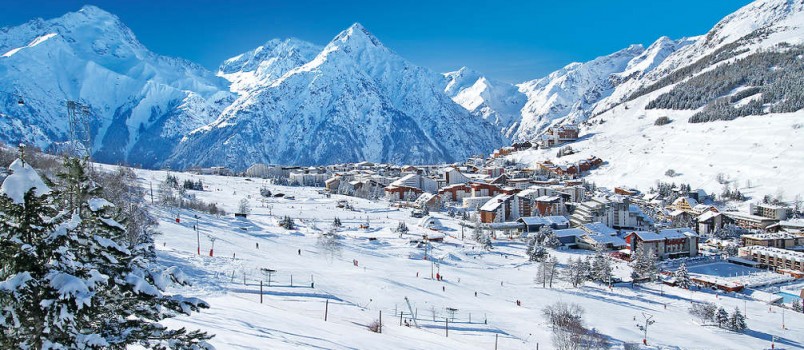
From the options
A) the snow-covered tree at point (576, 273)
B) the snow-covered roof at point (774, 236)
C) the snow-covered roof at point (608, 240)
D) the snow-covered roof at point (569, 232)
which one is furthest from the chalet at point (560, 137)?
the snow-covered tree at point (576, 273)

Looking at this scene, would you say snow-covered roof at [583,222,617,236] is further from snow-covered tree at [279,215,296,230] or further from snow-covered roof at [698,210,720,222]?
snow-covered tree at [279,215,296,230]

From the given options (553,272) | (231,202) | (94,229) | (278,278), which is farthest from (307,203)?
(94,229)

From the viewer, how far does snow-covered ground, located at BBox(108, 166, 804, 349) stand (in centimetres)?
1661

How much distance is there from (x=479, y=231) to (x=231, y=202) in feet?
120

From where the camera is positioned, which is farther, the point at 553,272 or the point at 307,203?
the point at 307,203

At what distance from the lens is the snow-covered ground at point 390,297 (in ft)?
54.5

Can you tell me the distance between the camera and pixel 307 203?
79250 millimetres

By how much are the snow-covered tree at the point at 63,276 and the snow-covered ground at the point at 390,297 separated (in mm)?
5438

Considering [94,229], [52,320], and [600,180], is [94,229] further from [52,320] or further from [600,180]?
[600,180]

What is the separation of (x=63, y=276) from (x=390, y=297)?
947 inches

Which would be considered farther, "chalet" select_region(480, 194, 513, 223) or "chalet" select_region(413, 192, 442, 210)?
"chalet" select_region(413, 192, 442, 210)

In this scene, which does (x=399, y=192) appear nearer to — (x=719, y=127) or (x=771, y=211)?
(x=771, y=211)

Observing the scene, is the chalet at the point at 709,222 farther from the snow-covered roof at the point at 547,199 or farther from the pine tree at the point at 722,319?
the pine tree at the point at 722,319

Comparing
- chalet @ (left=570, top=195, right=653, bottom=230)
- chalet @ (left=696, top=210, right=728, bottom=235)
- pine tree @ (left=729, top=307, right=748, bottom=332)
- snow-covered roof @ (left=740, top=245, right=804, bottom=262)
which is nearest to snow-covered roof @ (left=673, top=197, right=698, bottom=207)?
chalet @ (left=696, top=210, right=728, bottom=235)
